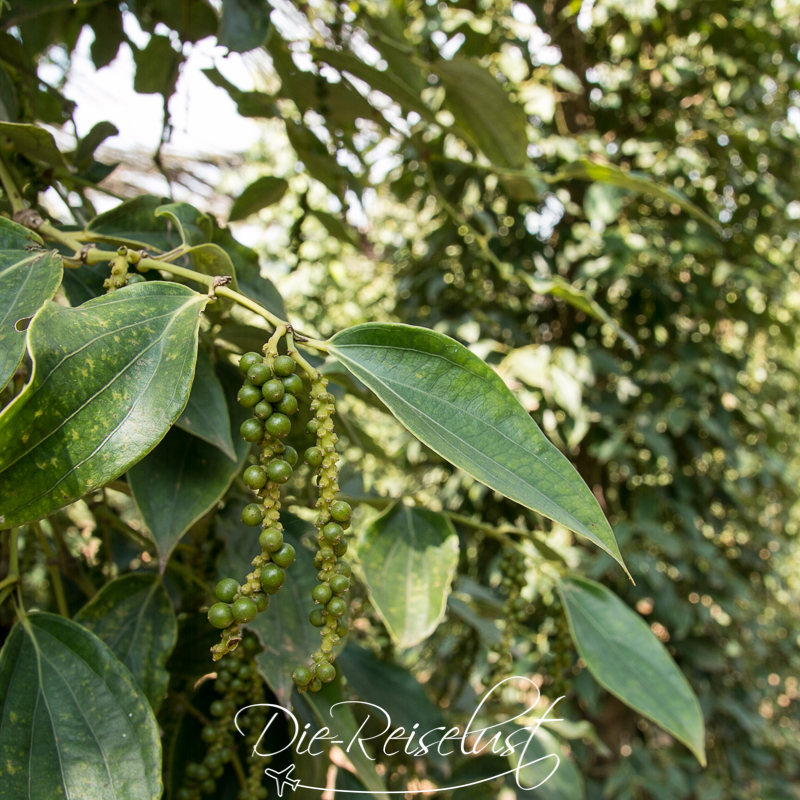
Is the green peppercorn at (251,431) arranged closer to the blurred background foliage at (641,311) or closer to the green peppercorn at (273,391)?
the green peppercorn at (273,391)

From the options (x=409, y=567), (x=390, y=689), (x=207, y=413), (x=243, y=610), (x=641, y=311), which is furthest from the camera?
(x=641, y=311)

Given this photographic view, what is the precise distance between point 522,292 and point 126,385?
3.33ft

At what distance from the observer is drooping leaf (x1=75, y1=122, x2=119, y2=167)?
19.1 inches

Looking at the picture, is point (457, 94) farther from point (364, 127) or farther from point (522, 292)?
point (364, 127)

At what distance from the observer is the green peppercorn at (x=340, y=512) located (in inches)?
10.7

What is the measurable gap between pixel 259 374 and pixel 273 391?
1 cm

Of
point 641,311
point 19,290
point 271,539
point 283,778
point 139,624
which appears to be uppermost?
point 19,290

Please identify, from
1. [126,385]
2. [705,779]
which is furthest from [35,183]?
[705,779]

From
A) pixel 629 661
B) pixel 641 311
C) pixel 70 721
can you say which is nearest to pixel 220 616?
pixel 70 721

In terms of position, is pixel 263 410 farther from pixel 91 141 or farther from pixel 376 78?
pixel 376 78

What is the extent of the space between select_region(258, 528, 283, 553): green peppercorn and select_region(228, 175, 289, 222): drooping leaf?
0.42m

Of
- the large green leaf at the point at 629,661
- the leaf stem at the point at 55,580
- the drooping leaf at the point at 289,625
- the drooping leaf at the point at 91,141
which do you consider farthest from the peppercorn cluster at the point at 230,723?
the drooping leaf at the point at 91,141

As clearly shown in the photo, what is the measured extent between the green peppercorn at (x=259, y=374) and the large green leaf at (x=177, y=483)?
11 centimetres

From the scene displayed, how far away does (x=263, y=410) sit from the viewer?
0.87 ft
